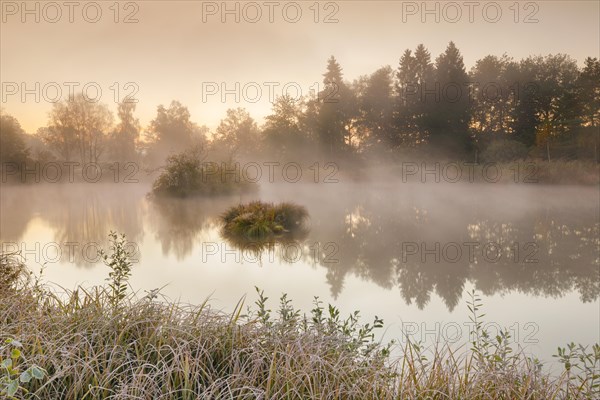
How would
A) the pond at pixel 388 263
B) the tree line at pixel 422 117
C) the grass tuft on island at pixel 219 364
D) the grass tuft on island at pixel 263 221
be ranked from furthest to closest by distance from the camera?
the tree line at pixel 422 117
the grass tuft on island at pixel 263 221
the pond at pixel 388 263
the grass tuft on island at pixel 219 364

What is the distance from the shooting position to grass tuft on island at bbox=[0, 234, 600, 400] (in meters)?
2.27

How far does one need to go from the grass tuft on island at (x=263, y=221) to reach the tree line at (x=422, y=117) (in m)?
16.5

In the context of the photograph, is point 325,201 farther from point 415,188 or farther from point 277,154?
point 277,154

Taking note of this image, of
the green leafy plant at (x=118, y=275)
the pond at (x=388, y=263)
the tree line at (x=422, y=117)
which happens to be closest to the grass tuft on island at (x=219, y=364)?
the green leafy plant at (x=118, y=275)

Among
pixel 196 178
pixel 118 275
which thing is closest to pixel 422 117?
pixel 196 178

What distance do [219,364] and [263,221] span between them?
8288 millimetres

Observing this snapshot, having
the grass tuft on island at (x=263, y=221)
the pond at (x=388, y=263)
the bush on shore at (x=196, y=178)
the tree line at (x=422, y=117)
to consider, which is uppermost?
the tree line at (x=422, y=117)

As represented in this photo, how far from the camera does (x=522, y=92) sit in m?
32.1

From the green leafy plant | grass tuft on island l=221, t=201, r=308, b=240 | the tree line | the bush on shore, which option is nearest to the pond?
grass tuft on island l=221, t=201, r=308, b=240

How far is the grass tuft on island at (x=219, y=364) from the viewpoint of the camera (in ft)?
7.46

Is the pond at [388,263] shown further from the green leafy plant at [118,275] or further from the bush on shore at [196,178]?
the bush on shore at [196,178]

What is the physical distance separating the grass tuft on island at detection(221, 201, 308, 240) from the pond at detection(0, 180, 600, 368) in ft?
1.38

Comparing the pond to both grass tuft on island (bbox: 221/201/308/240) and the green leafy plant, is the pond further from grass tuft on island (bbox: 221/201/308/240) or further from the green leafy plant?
the green leafy plant

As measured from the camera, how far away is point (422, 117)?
33531 mm
